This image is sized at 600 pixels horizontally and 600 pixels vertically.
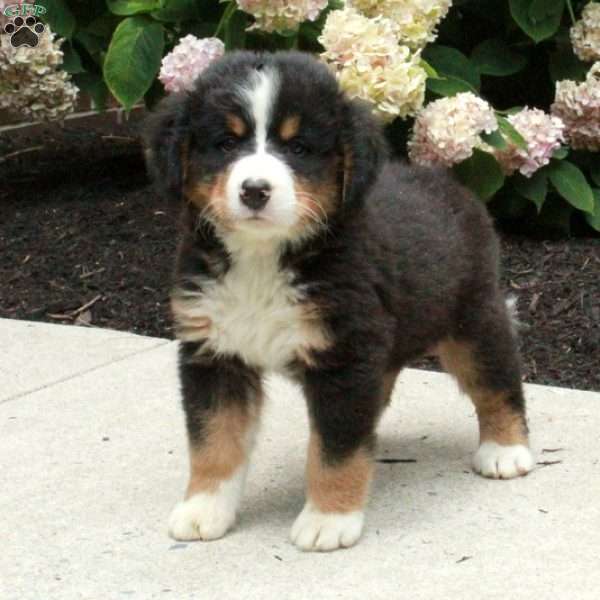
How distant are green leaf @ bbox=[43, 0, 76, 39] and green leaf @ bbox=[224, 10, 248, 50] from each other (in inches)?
49.1

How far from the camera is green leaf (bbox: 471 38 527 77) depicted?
741cm

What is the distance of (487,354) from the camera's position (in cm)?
471

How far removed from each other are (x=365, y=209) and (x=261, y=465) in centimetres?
110

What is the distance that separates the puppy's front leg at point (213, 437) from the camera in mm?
4148

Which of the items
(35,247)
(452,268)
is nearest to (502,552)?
(452,268)

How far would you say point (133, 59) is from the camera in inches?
268

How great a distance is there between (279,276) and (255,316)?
14 centimetres

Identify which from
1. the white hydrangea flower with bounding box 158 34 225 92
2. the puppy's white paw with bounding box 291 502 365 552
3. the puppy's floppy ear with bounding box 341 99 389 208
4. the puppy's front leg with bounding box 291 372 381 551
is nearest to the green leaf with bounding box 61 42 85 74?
the white hydrangea flower with bounding box 158 34 225 92

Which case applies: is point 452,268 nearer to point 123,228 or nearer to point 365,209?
point 365,209

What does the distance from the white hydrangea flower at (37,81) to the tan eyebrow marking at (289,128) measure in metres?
3.97

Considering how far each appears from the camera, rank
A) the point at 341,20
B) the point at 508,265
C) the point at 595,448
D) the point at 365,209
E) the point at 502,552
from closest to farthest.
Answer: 1. the point at 502,552
2. the point at 365,209
3. the point at 595,448
4. the point at 341,20
5. the point at 508,265

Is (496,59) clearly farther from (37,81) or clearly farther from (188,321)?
(188,321)

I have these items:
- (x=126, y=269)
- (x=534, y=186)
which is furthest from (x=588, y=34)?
(x=126, y=269)

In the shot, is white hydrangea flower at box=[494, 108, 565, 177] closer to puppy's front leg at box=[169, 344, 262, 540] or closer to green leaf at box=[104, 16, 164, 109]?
green leaf at box=[104, 16, 164, 109]
